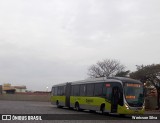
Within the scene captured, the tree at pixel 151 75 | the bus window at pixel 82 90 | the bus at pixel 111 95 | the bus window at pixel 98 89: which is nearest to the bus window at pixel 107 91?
the bus at pixel 111 95

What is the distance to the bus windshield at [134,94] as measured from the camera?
89.3ft

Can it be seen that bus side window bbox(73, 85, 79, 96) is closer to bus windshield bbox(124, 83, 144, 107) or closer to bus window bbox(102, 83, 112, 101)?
bus window bbox(102, 83, 112, 101)

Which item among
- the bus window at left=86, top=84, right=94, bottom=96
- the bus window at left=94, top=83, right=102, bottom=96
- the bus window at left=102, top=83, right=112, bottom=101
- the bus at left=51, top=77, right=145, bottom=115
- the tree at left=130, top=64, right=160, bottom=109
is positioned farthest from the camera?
the tree at left=130, top=64, right=160, bottom=109

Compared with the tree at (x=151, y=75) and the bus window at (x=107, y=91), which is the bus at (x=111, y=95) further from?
the tree at (x=151, y=75)

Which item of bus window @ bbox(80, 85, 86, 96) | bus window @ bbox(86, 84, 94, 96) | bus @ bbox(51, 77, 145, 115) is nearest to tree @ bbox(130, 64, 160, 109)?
bus @ bbox(51, 77, 145, 115)

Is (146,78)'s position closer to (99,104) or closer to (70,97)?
(70,97)

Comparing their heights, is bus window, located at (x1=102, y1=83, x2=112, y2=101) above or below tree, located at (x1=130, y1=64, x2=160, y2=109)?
below

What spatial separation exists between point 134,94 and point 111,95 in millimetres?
1926

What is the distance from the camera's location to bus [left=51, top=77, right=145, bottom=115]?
2716cm

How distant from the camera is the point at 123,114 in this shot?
2822 centimetres

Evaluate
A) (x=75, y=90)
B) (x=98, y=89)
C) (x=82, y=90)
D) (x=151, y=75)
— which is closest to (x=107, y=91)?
(x=98, y=89)

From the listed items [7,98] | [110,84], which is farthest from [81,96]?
[7,98]

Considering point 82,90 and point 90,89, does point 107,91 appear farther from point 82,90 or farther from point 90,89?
point 82,90

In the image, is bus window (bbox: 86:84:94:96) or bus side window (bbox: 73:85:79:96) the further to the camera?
bus side window (bbox: 73:85:79:96)
